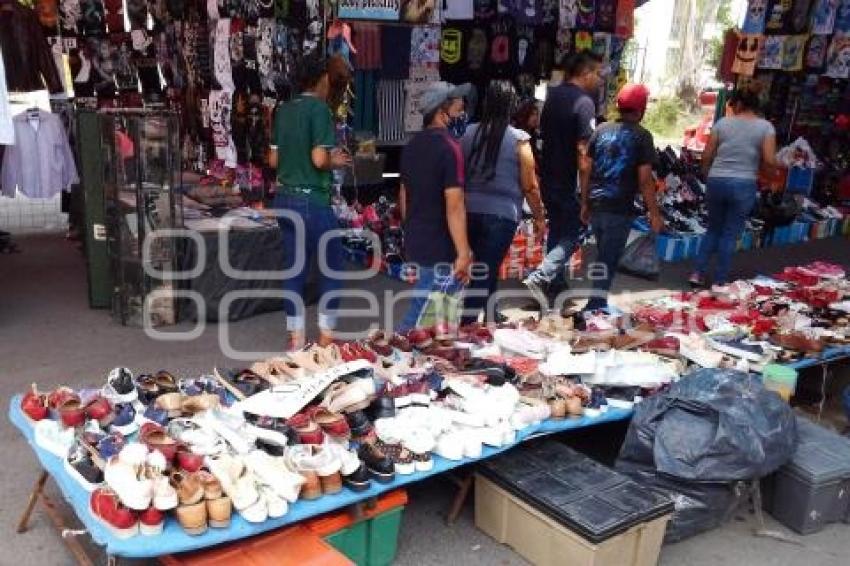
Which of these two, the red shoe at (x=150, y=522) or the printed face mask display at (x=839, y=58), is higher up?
the printed face mask display at (x=839, y=58)

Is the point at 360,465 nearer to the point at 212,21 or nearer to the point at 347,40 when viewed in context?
the point at 347,40

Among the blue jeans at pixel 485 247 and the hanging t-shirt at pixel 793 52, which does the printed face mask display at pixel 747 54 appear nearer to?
the hanging t-shirt at pixel 793 52

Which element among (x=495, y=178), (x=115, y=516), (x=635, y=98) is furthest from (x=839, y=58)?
(x=115, y=516)

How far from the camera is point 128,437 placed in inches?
114

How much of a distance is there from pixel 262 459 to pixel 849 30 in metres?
8.34

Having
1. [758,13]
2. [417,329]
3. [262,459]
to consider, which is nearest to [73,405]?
[262,459]

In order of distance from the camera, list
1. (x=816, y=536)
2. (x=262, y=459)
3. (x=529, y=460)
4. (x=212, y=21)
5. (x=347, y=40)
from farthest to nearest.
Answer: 1. (x=212, y=21)
2. (x=347, y=40)
3. (x=816, y=536)
4. (x=529, y=460)
5. (x=262, y=459)

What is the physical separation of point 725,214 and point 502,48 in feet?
9.58

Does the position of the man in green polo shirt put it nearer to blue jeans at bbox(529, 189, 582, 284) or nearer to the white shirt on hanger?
the white shirt on hanger

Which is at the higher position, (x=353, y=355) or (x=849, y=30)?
(x=849, y=30)

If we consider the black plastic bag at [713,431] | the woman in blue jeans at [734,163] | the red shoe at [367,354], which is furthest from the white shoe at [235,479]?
the woman in blue jeans at [734,163]

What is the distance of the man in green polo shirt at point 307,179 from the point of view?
4184mm

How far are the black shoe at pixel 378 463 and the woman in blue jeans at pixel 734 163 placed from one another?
170 inches

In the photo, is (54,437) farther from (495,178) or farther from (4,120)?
(495,178)
